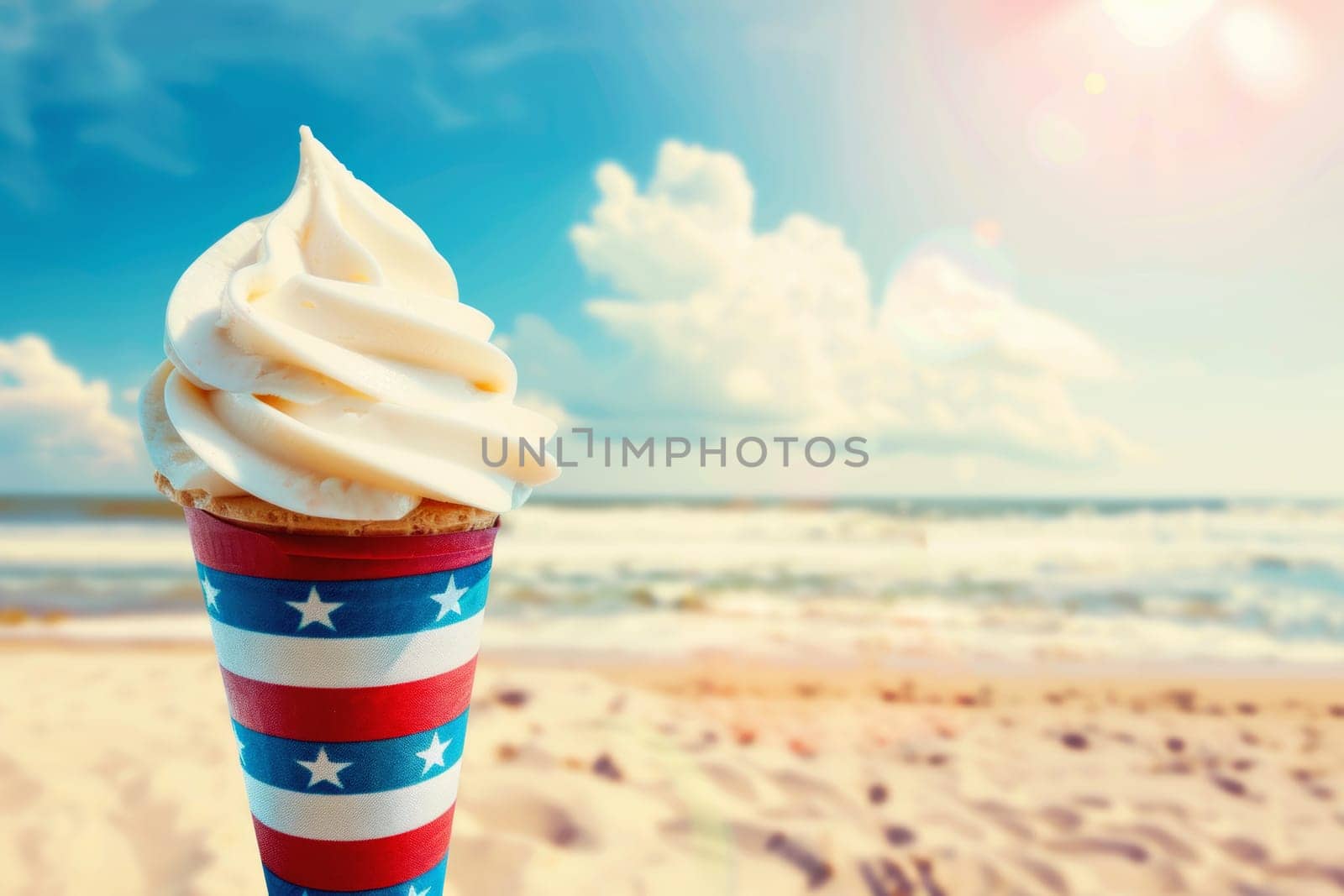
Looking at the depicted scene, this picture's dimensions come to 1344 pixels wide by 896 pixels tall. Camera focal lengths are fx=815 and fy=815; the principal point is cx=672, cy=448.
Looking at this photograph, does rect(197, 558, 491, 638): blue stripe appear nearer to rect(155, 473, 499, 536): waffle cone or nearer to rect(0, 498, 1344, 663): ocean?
rect(155, 473, 499, 536): waffle cone

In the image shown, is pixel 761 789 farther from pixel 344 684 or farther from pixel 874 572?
pixel 874 572

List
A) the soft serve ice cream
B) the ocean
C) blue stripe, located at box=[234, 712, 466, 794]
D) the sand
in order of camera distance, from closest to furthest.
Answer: the soft serve ice cream → blue stripe, located at box=[234, 712, 466, 794] → the sand → the ocean

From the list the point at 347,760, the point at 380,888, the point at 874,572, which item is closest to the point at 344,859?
the point at 380,888

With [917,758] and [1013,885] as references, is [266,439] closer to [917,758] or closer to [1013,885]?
[1013,885]

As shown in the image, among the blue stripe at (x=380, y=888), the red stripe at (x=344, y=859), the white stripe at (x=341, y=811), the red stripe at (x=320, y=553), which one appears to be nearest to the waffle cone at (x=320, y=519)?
the red stripe at (x=320, y=553)

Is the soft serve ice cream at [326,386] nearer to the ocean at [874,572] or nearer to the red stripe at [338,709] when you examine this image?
the red stripe at [338,709]

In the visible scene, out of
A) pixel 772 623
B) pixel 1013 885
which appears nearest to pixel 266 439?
pixel 1013 885

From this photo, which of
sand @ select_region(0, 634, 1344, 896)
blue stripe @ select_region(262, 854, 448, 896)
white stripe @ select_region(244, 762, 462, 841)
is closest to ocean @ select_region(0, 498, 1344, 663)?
sand @ select_region(0, 634, 1344, 896)
